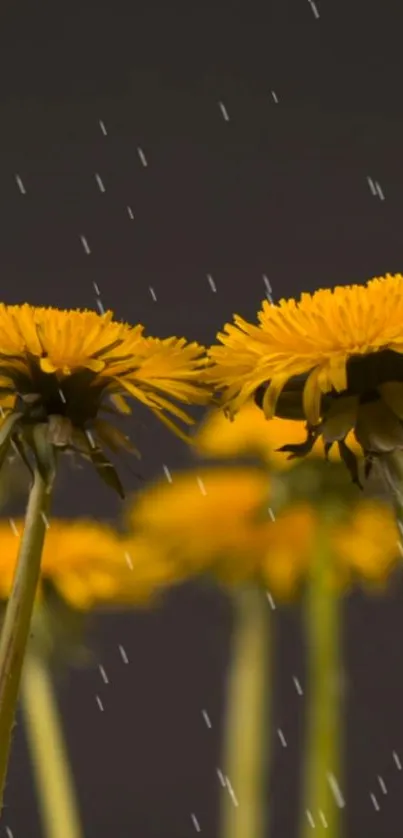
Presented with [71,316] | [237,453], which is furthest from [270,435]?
[71,316]

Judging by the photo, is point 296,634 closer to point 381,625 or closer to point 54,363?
point 381,625

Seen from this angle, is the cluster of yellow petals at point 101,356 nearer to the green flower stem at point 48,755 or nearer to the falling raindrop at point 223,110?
the green flower stem at point 48,755

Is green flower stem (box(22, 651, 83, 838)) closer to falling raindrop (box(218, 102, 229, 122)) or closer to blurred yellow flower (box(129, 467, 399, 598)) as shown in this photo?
blurred yellow flower (box(129, 467, 399, 598))

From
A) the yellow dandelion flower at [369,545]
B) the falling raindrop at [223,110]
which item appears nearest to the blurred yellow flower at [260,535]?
the yellow dandelion flower at [369,545]

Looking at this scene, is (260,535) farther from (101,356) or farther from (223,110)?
(223,110)

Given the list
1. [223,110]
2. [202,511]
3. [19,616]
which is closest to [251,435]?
[202,511]

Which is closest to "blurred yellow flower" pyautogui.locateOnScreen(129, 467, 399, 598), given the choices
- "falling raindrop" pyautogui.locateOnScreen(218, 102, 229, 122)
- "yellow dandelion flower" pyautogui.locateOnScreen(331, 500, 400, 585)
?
"yellow dandelion flower" pyautogui.locateOnScreen(331, 500, 400, 585)
